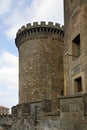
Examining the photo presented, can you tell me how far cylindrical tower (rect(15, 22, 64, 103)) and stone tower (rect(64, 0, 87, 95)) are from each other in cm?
1015

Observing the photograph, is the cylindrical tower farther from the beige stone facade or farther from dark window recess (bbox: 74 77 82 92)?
dark window recess (bbox: 74 77 82 92)

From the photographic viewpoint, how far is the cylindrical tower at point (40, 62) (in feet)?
75.6

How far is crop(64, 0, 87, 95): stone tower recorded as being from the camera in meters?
11.0

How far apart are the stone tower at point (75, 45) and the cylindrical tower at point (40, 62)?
10148 mm

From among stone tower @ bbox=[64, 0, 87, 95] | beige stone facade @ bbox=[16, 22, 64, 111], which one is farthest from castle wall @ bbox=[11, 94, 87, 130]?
beige stone facade @ bbox=[16, 22, 64, 111]

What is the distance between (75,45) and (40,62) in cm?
1119

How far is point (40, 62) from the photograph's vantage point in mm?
23562

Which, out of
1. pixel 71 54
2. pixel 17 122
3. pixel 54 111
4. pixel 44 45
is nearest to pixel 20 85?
pixel 44 45

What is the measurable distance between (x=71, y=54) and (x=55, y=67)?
1157cm

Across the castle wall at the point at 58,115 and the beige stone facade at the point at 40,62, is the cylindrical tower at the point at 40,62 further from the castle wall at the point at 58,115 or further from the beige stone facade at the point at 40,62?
the castle wall at the point at 58,115

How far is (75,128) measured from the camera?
27.1ft

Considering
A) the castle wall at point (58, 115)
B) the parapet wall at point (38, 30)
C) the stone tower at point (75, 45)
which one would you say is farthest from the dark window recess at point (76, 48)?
the parapet wall at point (38, 30)

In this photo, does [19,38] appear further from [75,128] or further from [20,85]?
[75,128]

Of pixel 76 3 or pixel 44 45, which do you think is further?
pixel 44 45
